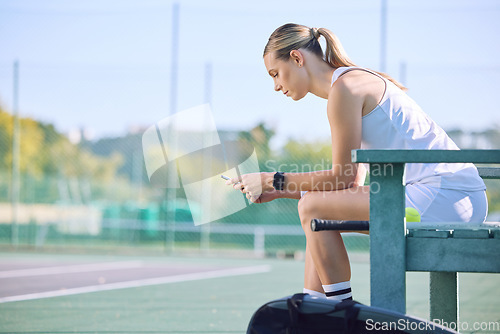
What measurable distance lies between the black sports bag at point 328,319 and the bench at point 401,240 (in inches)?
1.6

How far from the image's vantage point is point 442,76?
899 cm

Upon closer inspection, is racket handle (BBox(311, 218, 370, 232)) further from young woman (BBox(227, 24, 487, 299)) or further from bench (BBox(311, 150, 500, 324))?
young woman (BBox(227, 24, 487, 299))

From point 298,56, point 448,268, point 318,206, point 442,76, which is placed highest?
point 442,76

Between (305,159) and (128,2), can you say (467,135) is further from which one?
(128,2)

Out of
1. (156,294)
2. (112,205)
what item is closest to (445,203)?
(156,294)

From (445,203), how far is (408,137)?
21cm

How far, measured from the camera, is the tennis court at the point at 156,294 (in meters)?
3.59

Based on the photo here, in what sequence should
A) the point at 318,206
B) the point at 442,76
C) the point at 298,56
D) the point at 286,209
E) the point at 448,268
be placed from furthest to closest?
the point at 286,209
the point at 442,76
the point at 298,56
the point at 318,206
the point at 448,268

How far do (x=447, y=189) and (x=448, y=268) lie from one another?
0.41 metres

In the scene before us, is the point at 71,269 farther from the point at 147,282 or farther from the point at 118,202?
the point at 118,202

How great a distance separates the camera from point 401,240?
1.58 metres

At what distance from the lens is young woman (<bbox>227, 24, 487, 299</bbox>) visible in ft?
6.20

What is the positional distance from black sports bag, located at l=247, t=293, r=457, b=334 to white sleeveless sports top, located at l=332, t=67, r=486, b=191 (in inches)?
19.6

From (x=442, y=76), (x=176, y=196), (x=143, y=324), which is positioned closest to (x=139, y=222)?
(x=176, y=196)
